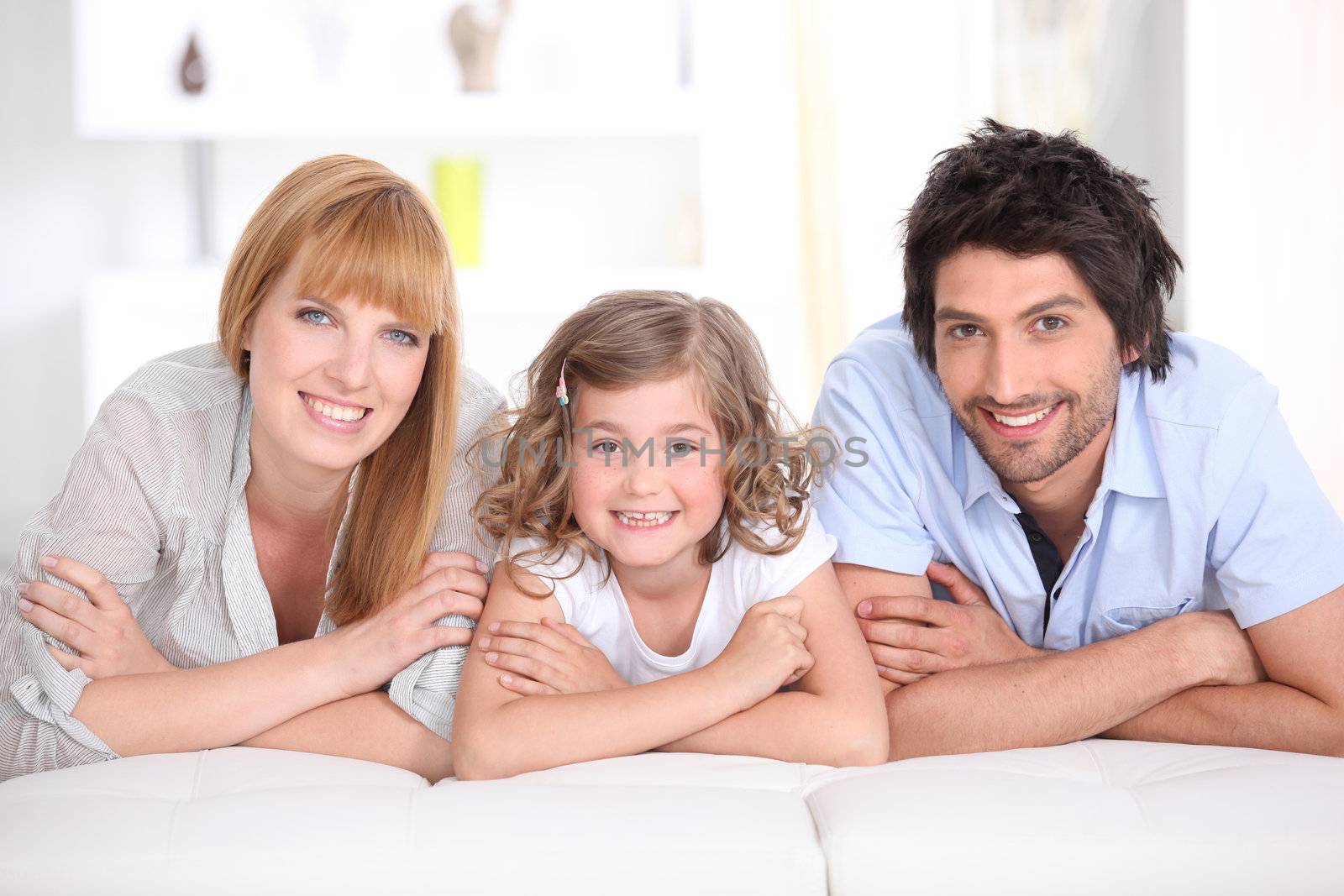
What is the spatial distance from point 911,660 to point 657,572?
1.24 ft

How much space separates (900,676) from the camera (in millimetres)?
1644

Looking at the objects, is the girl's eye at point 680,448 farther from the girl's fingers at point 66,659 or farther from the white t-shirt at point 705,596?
the girl's fingers at point 66,659

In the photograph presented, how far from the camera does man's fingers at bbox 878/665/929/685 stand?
1640 millimetres

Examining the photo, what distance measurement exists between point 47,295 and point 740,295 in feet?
7.19

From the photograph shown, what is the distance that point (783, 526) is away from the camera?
5.41 ft

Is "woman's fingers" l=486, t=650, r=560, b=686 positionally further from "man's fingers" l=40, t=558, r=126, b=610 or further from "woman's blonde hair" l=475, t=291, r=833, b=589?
"man's fingers" l=40, t=558, r=126, b=610

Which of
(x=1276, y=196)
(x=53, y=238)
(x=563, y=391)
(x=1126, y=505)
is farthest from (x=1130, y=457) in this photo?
(x=53, y=238)

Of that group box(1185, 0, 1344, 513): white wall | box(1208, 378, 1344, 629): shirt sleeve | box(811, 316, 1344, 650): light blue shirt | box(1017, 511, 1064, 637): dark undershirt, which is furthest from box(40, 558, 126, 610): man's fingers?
box(1185, 0, 1344, 513): white wall

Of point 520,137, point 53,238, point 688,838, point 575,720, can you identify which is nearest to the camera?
point 688,838

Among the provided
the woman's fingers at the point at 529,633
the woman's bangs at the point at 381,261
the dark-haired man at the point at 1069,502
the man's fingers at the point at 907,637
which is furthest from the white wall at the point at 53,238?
the man's fingers at the point at 907,637

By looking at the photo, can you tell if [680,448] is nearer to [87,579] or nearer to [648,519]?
[648,519]

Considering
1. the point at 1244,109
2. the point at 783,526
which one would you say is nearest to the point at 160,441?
the point at 783,526

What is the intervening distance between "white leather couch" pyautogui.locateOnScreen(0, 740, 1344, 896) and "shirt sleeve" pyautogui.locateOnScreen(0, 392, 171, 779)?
0.14 metres

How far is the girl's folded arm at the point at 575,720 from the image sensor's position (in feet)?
4.81
